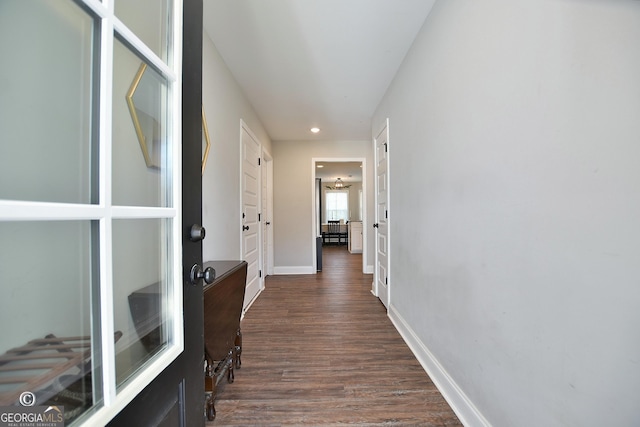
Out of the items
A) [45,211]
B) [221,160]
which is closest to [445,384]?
[45,211]

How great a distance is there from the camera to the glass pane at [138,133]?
584mm

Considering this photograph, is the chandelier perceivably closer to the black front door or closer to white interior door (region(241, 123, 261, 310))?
white interior door (region(241, 123, 261, 310))

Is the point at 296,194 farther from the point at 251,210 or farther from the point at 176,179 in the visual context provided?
the point at 176,179

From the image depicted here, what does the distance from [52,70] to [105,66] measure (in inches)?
3.3

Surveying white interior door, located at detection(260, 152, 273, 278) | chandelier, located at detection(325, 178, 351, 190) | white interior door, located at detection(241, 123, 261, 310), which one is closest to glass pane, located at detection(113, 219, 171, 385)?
white interior door, located at detection(241, 123, 261, 310)

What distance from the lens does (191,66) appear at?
801 millimetres

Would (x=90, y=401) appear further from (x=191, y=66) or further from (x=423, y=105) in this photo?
(x=423, y=105)

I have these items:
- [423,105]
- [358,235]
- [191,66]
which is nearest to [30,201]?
[191,66]

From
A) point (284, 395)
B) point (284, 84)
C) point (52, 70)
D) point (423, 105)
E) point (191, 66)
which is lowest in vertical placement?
point (284, 395)

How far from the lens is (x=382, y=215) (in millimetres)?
3115
